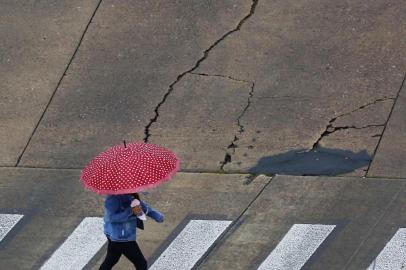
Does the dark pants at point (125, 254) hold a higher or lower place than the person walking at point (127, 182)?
lower

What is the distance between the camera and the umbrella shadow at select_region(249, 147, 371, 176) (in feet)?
36.2

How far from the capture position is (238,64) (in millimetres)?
12961

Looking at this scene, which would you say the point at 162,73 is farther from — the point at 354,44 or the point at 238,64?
the point at 354,44

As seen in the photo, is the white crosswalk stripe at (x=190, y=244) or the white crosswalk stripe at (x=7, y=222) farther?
the white crosswalk stripe at (x=7, y=222)

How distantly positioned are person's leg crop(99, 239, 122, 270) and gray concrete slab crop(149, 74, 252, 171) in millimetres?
2180

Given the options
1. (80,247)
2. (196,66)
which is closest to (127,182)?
(80,247)

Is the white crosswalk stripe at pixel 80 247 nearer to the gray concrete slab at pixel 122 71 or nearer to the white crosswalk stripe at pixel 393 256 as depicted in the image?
the gray concrete slab at pixel 122 71

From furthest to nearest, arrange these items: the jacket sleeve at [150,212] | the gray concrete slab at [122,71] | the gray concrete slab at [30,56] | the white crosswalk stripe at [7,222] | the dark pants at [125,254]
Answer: the gray concrete slab at [30,56] → the gray concrete slab at [122,71] → the white crosswalk stripe at [7,222] → the dark pants at [125,254] → the jacket sleeve at [150,212]

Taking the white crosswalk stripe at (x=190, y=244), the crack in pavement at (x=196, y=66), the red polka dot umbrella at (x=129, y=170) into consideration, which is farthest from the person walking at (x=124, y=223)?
the crack in pavement at (x=196, y=66)

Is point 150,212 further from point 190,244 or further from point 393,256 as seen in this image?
point 393,256

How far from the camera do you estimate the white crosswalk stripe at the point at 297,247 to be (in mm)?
9703

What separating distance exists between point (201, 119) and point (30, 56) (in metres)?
2.95

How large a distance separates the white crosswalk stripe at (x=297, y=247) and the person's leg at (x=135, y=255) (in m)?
1.22

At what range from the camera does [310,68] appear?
12.8 m
